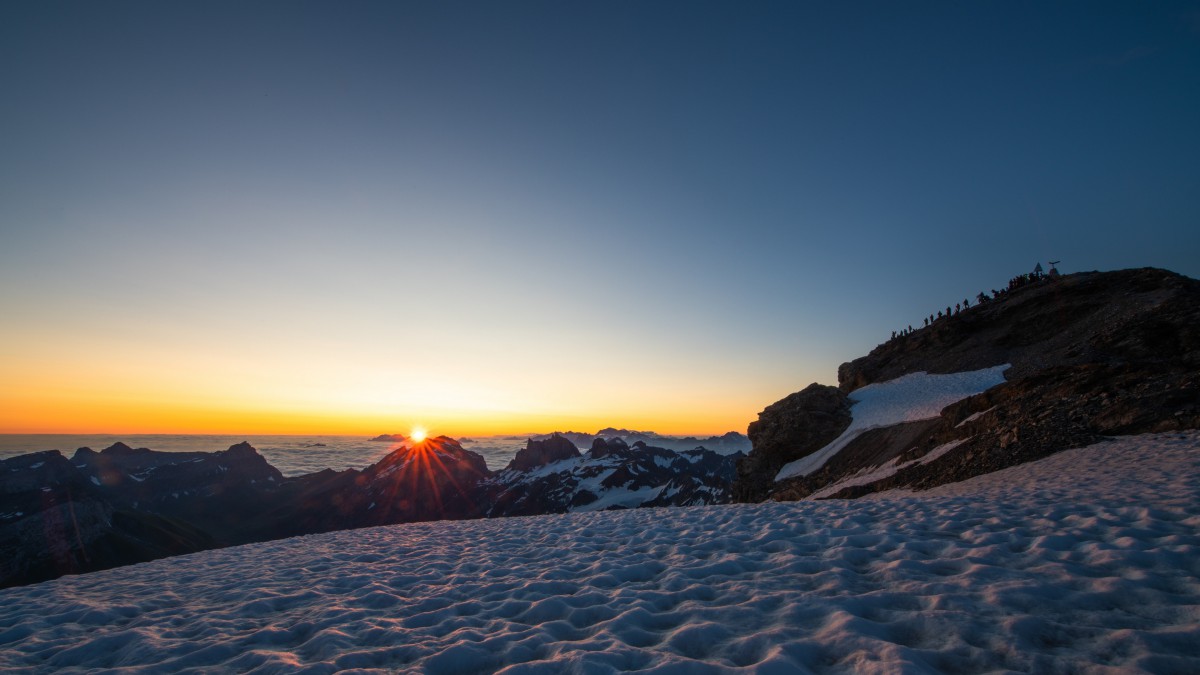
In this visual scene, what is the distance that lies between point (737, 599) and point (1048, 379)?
2035cm

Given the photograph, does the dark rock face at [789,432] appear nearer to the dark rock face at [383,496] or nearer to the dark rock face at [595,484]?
the dark rock face at [595,484]

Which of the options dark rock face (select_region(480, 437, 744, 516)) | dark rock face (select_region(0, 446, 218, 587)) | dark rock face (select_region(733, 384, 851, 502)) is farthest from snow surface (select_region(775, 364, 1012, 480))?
dark rock face (select_region(0, 446, 218, 587))

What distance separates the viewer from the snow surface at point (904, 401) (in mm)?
25031

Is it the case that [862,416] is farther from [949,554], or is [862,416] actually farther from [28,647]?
[28,647]

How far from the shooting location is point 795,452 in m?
30.8

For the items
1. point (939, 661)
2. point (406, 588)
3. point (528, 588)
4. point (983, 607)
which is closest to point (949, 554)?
point (983, 607)

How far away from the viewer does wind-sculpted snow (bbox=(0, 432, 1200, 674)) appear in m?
4.68

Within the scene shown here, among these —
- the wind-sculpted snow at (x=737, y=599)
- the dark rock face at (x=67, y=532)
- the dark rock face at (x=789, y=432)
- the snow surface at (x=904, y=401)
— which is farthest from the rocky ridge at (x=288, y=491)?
the wind-sculpted snow at (x=737, y=599)

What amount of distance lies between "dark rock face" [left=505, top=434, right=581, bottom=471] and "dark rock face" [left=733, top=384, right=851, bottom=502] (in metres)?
138

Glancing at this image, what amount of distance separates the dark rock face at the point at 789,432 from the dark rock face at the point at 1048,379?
0.49m

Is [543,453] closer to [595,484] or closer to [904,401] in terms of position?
[595,484]

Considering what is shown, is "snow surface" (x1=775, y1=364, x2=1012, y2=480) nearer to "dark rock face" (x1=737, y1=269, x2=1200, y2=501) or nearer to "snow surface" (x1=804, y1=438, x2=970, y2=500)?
"dark rock face" (x1=737, y1=269, x2=1200, y2=501)

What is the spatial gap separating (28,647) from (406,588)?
16.6 ft

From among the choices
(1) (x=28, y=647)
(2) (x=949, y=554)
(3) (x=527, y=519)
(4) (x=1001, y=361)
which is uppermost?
(4) (x=1001, y=361)
